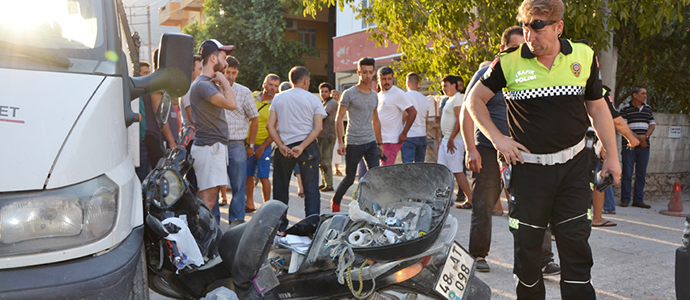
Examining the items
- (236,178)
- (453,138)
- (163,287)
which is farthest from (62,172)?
(453,138)

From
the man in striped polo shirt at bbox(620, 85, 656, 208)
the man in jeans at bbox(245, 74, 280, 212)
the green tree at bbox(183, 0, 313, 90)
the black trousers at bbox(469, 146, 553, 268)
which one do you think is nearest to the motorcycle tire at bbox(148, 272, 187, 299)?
the black trousers at bbox(469, 146, 553, 268)

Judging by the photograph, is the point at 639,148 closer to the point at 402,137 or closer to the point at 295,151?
the point at 402,137

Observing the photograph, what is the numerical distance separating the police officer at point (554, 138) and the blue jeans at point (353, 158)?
320cm

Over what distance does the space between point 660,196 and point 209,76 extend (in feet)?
26.4

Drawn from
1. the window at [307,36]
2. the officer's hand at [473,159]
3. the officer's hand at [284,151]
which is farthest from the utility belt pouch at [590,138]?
the window at [307,36]

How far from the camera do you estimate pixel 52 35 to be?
2.25 meters

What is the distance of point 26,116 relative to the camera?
1.83 meters

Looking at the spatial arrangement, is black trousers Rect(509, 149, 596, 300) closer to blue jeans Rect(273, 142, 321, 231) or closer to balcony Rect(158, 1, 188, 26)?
blue jeans Rect(273, 142, 321, 231)

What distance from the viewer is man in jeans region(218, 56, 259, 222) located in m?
5.32

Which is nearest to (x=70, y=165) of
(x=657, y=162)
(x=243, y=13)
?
(x=657, y=162)

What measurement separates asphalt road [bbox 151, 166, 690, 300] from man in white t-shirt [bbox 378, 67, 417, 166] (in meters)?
1.05

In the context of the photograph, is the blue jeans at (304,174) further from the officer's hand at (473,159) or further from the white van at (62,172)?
the white van at (62,172)

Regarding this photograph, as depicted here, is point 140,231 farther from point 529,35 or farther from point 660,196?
point 660,196

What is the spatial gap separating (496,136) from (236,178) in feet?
9.85
